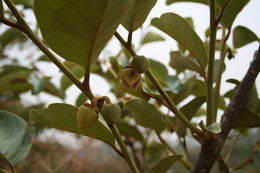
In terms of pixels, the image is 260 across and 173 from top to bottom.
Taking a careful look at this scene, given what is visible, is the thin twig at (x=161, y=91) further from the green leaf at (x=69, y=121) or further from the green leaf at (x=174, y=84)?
the green leaf at (x=174, y=84)

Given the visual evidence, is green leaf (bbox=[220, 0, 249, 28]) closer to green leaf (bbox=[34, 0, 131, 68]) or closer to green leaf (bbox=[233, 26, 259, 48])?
green leaf (bbox=[233, 26, 259, 48])

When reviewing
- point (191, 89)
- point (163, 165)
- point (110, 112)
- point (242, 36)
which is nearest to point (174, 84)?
point (191, 89)

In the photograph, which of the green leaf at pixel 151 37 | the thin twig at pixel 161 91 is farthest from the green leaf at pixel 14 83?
the thin twig at pixel 161 91

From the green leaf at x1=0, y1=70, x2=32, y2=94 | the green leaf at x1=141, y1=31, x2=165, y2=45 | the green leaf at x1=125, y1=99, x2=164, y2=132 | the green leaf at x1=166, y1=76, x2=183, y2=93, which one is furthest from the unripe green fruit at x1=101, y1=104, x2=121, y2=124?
the green leaf at x1=141, y1=31, x2=165, y2=45

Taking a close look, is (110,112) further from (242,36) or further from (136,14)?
(242,36)

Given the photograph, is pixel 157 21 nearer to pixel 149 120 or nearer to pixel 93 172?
pixel 149 120

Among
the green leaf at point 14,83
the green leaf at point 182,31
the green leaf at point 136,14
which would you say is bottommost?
the green leaf at point 14,83
